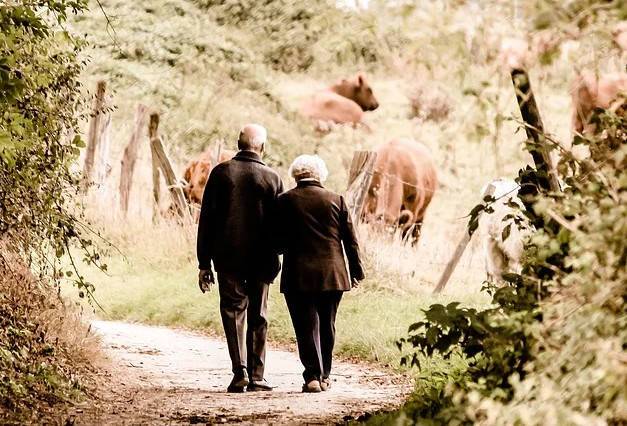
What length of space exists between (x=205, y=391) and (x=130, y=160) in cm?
1250

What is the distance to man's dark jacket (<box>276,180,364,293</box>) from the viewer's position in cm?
948

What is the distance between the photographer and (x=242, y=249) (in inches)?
377

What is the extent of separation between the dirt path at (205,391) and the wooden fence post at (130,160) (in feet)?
26.9

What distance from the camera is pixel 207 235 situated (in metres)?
9.73

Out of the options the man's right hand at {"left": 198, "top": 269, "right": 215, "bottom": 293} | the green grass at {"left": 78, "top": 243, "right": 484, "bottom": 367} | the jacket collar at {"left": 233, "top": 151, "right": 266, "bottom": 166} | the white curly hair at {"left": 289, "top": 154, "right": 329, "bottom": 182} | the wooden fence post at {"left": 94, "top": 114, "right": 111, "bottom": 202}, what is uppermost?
the wooden fence post at {"left": 94, "top": 114, "right": 111, "bottom": 202}

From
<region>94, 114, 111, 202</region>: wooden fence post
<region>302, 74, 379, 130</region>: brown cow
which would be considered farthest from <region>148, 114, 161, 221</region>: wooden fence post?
<region>302, 74, 379, 130</region>: brown cow

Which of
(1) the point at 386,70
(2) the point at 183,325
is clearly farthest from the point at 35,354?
(1) the point at 386,70

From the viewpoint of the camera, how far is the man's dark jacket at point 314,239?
9.48 m

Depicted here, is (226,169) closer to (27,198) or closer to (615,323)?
(27,198)

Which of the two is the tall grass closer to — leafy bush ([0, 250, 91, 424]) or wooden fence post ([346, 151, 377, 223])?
wooden fence post ([346, 151, 377, 223])

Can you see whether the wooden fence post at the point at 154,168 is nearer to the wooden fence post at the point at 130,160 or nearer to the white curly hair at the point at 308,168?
the wooden fence post at the point at 130,160

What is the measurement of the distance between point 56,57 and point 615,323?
219 inches

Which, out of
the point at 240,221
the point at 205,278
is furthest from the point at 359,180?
the point at 205,278

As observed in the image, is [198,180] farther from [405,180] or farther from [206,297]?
[206,297]
